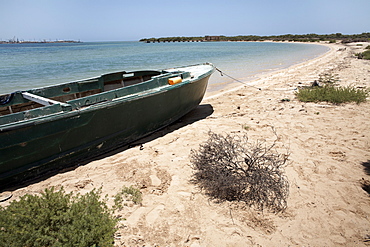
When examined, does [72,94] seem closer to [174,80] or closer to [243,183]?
[174,80]

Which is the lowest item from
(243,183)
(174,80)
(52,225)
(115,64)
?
(243,183)

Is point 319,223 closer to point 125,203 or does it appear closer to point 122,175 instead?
point 125,203

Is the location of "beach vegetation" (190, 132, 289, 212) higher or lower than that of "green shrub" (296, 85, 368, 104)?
lower

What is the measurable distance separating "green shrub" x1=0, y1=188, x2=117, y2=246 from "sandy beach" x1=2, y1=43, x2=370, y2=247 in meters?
0.38

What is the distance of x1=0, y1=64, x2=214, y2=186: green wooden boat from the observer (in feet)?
10.9

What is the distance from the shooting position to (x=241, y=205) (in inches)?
110

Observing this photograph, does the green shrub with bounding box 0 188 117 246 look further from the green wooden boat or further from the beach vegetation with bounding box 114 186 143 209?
the green wooden boat

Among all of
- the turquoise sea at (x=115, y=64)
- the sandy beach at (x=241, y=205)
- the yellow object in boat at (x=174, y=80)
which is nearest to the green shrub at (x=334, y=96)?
the sandy beach at (x=241, y=205)

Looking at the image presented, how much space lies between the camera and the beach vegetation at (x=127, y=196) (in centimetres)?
293

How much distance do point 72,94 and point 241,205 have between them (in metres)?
4.64

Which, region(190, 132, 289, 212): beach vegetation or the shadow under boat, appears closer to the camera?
region(190, 132, 289, 212): beach vegetation

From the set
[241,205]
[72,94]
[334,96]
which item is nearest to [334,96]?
[334,96]

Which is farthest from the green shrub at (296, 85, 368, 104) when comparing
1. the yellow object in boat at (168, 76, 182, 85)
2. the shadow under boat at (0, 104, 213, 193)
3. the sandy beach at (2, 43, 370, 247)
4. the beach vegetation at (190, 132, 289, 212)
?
the beach vegetation at (190, 132, 289, 212)

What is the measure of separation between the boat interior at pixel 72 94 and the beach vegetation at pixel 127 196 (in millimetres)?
1665
